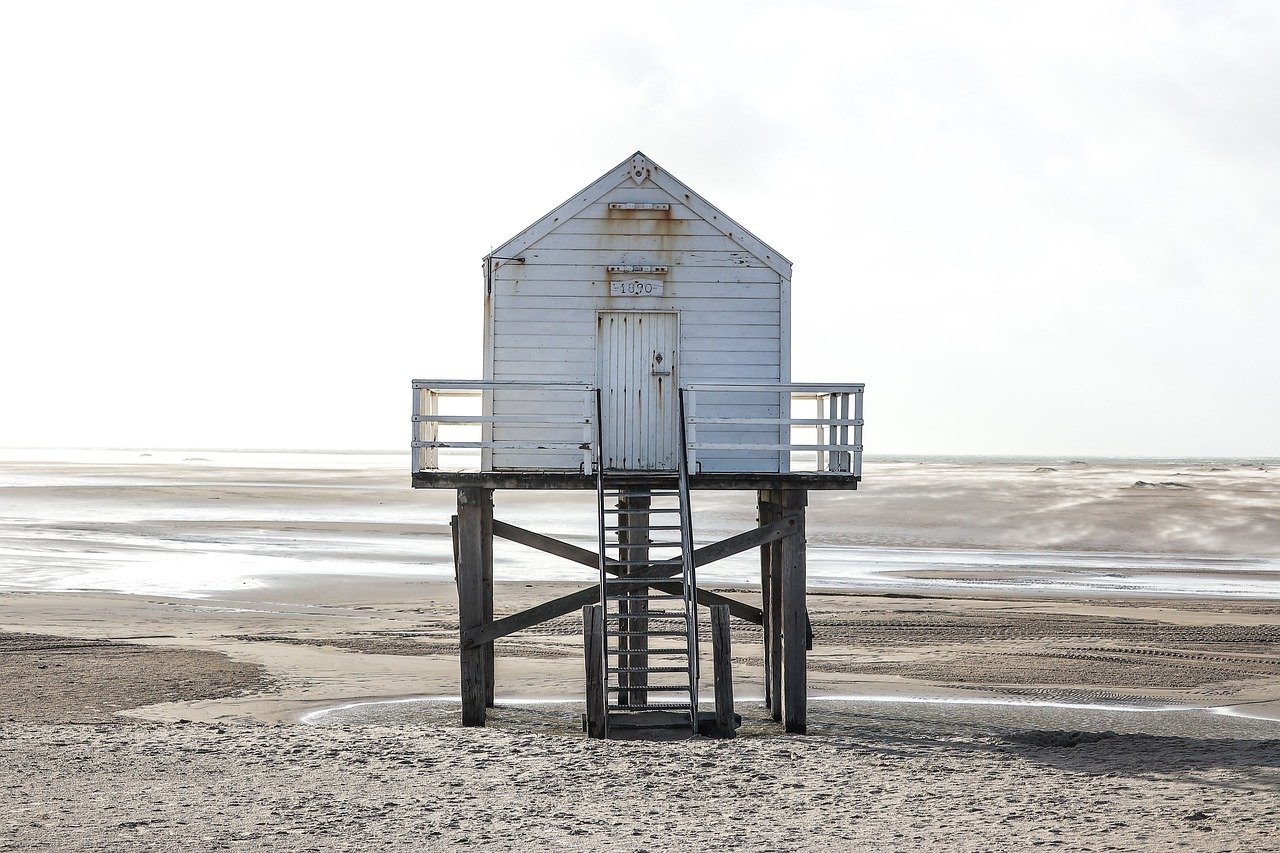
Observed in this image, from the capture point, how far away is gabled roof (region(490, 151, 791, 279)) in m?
14.0

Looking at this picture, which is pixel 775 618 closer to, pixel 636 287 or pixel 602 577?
pixel 602 577

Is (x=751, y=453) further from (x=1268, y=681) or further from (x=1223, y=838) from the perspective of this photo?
(x=1268, y=681)

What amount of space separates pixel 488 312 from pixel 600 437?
1913mm

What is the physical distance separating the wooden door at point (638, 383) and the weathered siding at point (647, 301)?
114 mm

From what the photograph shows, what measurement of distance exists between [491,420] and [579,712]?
A: 3.49 metres

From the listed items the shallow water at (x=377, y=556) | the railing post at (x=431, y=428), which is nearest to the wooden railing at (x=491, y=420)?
the railing post at (x=431, y=428)

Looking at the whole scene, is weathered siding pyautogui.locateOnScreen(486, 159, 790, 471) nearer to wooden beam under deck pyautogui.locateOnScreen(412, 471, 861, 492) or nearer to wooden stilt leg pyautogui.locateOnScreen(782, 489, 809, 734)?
wooden beam under deck pyautogui.locateOnScreen(412, 471, 861, 492)

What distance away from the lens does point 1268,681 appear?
16047mm

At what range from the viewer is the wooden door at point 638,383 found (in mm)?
14023

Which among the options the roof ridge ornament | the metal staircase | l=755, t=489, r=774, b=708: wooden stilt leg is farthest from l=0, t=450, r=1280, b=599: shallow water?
the roof ridge ornament

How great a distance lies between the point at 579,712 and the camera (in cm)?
1431

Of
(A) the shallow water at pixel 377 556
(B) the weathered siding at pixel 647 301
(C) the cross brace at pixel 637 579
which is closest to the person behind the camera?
(C) the cross brace at pixel 637 579

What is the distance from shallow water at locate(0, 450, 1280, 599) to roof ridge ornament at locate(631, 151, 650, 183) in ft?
43.2

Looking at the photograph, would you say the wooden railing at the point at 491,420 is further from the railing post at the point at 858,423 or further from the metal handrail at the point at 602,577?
the railing post at the point at 858,423
